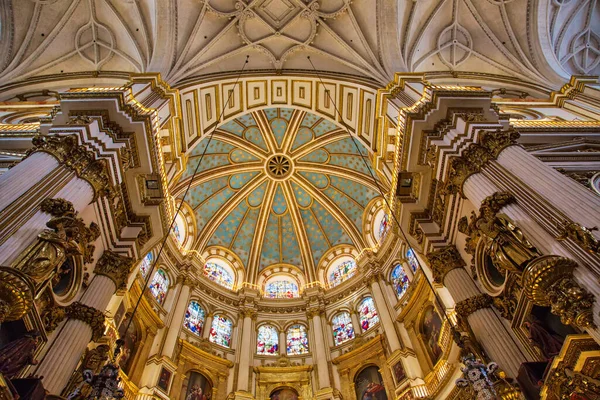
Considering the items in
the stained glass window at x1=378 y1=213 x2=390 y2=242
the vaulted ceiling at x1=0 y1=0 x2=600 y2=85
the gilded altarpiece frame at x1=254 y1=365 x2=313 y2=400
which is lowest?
the gilded altarpiece frame at x1=254 y1=365 x2=313 y2=400

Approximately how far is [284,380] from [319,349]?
2.25 meters

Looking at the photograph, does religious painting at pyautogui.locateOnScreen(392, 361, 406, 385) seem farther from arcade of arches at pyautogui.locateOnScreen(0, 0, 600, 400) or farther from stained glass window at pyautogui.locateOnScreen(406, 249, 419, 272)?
stained glass window at pyautogui.locateOnScreen(406, 249, 419, 272)

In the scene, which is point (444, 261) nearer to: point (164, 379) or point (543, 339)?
point (543, 339)

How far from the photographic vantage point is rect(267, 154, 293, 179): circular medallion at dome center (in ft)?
84.0

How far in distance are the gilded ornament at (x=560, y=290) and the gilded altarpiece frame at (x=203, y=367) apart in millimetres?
13920

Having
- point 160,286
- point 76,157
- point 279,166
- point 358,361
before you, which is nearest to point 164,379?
point 160,286

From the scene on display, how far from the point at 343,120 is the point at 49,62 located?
13.1 meters

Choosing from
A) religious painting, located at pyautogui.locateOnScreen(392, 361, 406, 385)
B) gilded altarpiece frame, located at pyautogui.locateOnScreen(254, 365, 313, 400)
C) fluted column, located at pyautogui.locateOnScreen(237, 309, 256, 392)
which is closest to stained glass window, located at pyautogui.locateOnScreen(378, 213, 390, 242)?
religious painting, located at pyautogui.locateOnScreen(392, 361, 406, 385)

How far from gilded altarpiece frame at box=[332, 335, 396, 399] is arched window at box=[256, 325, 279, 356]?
11.2 ft

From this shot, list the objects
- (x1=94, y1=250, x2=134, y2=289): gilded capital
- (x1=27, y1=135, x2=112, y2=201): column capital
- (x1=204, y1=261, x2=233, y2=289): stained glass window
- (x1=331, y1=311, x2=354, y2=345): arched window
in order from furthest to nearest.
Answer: (x1=204, y1=261, x2=233, y2=289): stained glass window → (x1=331, y1=311, x2=354, y2=345): arched window → (x1=94, y1=250, x2=134, y2=289): gilded capital → (x1=27, y1=135, x2=112, y2=201): column capital

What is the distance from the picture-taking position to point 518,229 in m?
7.38

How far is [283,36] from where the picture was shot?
55.4 feet

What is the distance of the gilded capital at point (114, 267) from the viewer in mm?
9773

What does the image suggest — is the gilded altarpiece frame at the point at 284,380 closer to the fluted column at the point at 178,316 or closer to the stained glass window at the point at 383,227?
the fluted column at the point at 178,316
